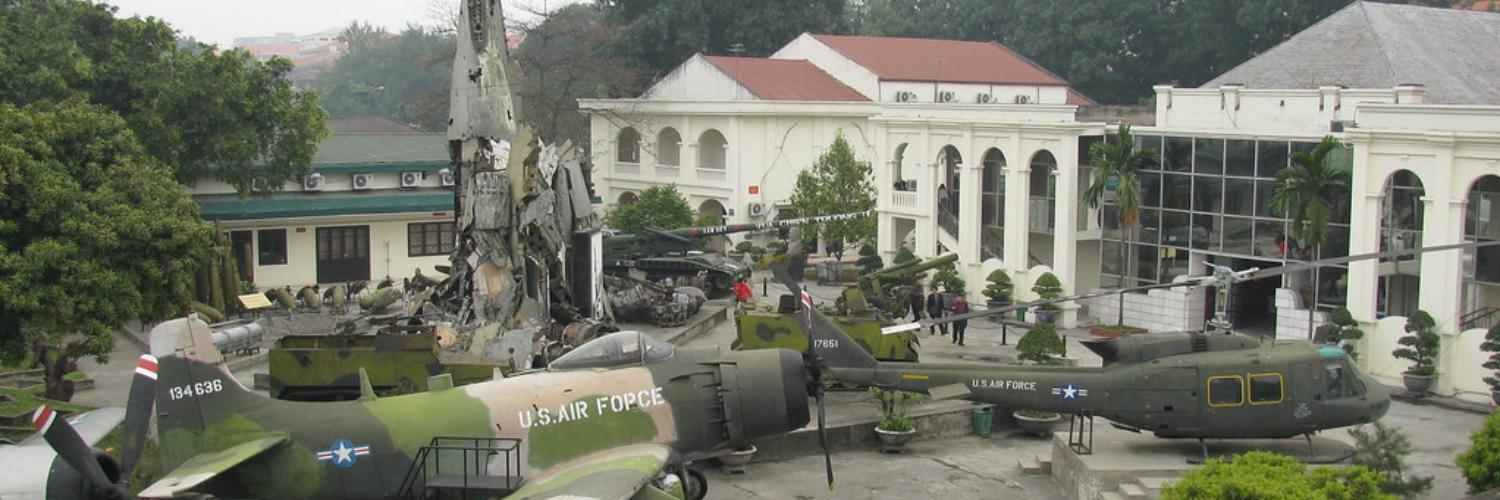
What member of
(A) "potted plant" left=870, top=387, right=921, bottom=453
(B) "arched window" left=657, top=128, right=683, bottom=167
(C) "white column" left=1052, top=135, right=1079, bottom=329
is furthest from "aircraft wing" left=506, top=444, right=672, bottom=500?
(B) "arched window" left=657, top=128, right=683, bottom=167

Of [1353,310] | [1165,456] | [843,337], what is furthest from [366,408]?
[1353,310]

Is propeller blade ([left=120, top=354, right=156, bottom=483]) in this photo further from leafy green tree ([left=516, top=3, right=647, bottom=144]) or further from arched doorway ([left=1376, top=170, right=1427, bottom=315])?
leafy green tree ([left=516, top=3, right=647, bottom=144])

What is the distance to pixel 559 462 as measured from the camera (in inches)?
656

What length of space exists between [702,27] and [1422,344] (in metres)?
44.8

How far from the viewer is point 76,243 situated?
23406 millimetres

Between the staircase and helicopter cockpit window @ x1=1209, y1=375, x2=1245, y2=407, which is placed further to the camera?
helicopter cockpit window @ x1=1209, y1=375, x2=1245, y2=407

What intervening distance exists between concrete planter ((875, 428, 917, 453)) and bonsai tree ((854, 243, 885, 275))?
1717 cm

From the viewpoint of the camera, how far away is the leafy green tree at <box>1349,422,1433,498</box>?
16.7 metres

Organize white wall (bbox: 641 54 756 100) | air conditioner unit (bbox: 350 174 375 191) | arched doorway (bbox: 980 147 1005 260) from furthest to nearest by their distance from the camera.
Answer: white wall (bbox: 641 54 756 100) → air conditioner unit (bbox: 350 174 375 191) → arched doorway (bbox: 980 147 1005 260)

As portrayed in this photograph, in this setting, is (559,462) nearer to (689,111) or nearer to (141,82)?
(141,82)

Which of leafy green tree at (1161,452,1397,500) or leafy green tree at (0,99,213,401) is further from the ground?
leafy green tree at (0,99,213,401)

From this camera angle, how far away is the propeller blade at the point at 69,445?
46.2 feet

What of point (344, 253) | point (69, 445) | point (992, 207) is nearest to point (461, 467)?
point (69, 445)

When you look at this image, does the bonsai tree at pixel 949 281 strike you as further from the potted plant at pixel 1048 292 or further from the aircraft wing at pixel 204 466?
the aircraft wing at pixel 204 466
